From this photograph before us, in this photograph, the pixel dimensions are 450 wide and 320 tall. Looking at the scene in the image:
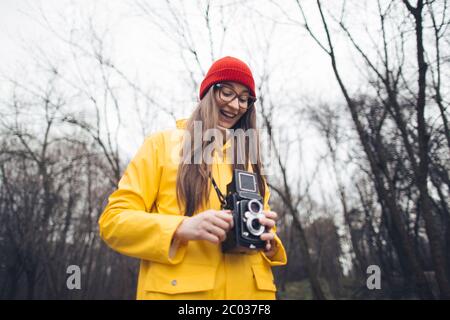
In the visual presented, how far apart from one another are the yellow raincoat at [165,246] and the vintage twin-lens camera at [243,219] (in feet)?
0.43

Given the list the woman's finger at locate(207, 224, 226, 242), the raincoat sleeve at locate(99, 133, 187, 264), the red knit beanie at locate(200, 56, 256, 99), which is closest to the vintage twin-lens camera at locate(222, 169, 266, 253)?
the woman's finger at locate(207, 224, 226, 242)

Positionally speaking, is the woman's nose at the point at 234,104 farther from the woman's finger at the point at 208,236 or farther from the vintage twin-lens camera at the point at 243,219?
the woman's finger at the point at 208,236

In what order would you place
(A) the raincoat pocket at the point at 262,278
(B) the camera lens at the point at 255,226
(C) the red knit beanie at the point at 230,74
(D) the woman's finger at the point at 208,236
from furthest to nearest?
(C) the red knit beanie at the point at 230,74 → (A) the raincoat pocket at the point at 262,278 → (B) the camera lens at the point at 255,226 → (D) the woman's finger at the point at 208,236

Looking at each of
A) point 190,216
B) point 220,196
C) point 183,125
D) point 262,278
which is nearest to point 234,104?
point 183,125

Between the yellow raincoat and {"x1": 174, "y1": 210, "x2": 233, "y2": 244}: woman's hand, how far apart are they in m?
0.05

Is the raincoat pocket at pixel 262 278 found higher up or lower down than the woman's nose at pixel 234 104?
lower down

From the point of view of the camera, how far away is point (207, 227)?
1172 millimetres

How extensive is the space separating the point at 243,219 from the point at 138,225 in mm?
465

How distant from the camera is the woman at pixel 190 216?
4.00 feet

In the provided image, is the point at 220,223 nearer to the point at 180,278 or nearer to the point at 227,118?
the point at 180,278

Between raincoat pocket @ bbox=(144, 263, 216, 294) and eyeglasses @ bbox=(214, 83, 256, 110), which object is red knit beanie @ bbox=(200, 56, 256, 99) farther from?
raincoat pocket @ bbox=(144, 263, 216, 294)

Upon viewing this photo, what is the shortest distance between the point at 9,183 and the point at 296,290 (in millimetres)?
15451

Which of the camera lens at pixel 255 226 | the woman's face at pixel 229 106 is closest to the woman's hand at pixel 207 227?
the camera lens at pixel 255 226
